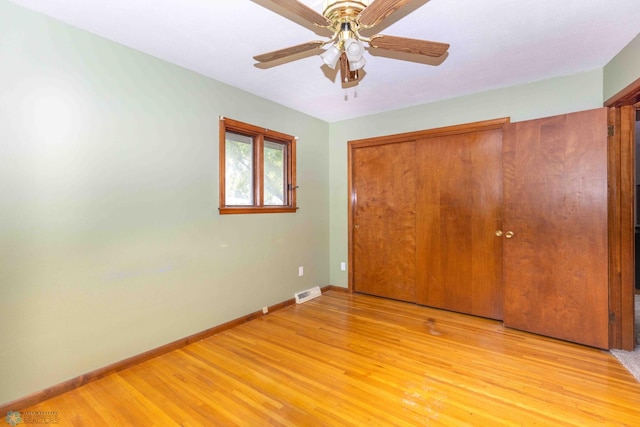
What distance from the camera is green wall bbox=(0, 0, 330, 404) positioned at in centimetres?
179

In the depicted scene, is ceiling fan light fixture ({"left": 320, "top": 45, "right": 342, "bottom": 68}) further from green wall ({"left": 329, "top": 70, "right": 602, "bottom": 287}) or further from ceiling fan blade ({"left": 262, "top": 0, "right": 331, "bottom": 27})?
green wall ({"left": 329, "top": 70, "right": 602, "bottom": 287})

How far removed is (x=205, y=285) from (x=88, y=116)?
1580mm

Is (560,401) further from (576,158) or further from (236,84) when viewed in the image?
(236,84)

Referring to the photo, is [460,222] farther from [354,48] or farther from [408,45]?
[354,48]

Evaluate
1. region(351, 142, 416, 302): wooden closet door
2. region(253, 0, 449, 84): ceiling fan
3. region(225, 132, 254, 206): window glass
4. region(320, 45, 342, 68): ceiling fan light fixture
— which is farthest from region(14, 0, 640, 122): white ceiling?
region(351, 142, 416, 302): wooden closet door

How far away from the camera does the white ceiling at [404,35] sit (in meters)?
1.80

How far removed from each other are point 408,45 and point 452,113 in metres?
1.94

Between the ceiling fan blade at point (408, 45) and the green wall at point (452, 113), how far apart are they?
1753 mm

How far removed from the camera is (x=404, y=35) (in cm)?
209

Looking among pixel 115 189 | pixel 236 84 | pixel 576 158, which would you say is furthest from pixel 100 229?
pixel 576 158

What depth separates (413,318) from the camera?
10.5ft

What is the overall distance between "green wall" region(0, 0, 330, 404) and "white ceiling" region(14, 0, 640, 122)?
0.24 meters

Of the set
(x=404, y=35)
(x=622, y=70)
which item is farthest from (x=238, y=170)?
(x=622, y=70)

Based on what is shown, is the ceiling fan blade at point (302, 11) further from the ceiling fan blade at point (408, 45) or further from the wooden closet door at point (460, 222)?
the wooden closet door at point (460, 222)
